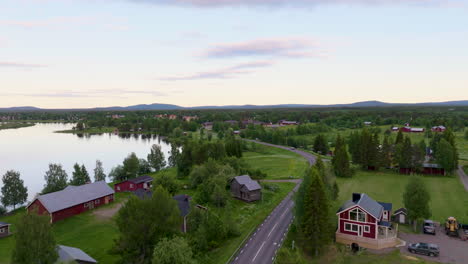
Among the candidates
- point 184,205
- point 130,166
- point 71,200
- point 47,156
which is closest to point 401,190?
point 184,205

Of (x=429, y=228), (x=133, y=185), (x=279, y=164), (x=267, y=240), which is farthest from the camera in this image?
(x=279, y=164)

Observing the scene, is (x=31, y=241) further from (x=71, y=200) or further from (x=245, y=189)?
(x=245, y=189)

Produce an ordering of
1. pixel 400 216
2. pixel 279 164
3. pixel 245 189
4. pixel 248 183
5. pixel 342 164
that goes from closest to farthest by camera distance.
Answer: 1. pixel 400 216
2. pixel 245 189
3. pixel 248 183
4. pixel 342 164
5. pixel 279 164

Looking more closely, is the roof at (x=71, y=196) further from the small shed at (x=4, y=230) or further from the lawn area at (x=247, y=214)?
the lawn area at (x=247, y=214)

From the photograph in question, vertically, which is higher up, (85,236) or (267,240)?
(267,240)

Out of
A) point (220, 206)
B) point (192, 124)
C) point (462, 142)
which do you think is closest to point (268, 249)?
point (220, 206)

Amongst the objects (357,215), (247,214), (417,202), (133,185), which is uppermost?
(417,202)
